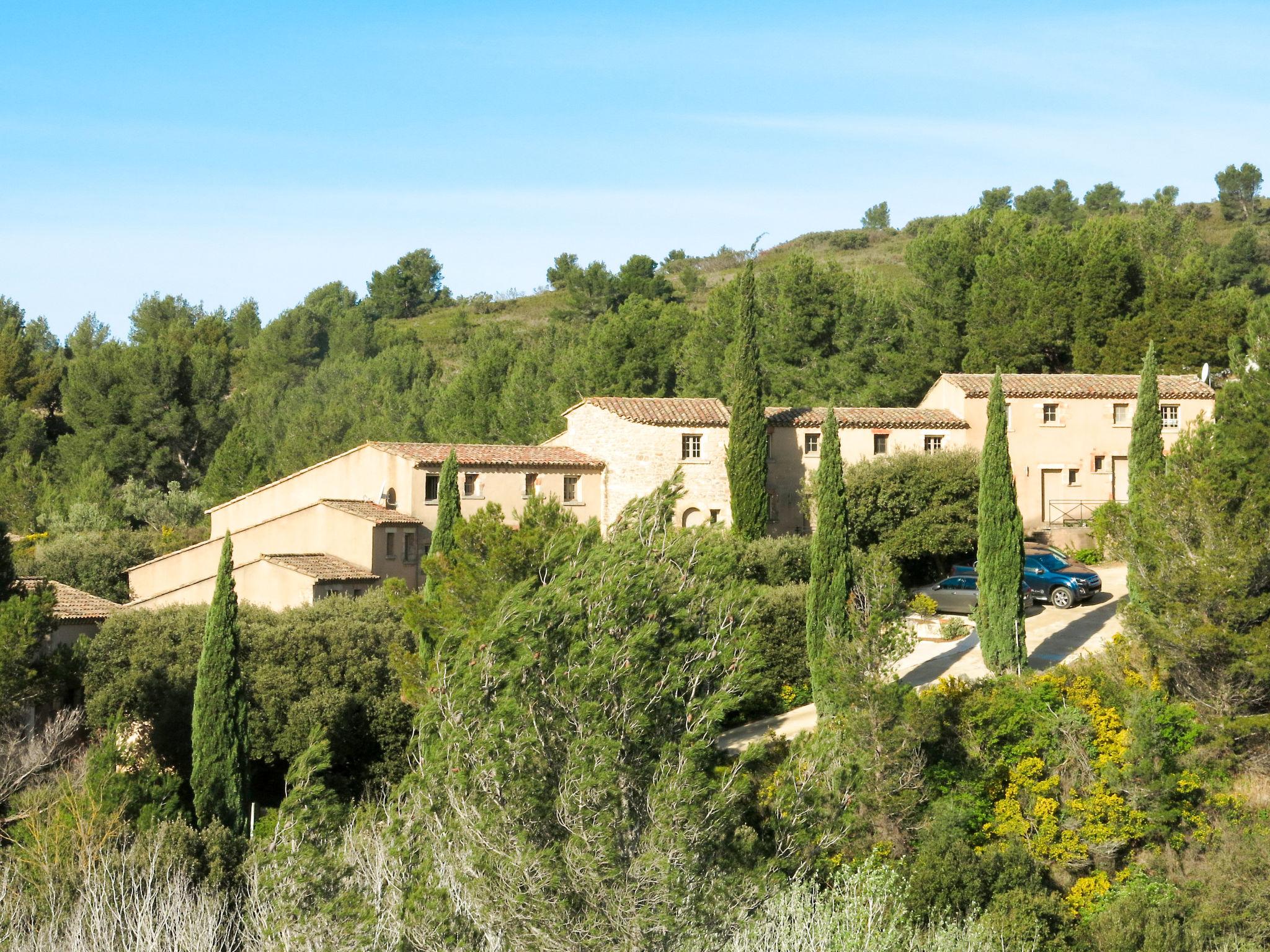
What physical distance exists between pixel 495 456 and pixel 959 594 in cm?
1340

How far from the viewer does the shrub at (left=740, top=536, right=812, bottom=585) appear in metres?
35.3

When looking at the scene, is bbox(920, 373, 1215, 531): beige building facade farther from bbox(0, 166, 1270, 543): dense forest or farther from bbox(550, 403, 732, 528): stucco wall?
bbox(550, 403, 732, 528): stucco wall

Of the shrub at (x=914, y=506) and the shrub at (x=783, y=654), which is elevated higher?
the shrub at (x=914, y=506)

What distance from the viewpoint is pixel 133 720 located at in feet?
93.8

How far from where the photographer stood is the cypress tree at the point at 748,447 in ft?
124

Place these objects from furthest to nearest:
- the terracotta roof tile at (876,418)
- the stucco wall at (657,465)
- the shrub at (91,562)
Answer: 1. the shrub at (91,562)
2. the terracotta roof tile at (876,418)
3. the stucco wall at (657,465)

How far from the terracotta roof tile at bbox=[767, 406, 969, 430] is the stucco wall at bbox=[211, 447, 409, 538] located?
10909 millimetres

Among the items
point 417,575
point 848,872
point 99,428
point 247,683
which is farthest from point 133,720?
Result: point 99,428

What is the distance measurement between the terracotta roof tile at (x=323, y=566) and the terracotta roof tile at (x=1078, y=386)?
18.7m

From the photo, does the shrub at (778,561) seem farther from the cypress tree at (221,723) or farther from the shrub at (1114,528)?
the cypress tree at (221,723)

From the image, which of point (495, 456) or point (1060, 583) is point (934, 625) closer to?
point (1060, 583)

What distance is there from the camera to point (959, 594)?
35781 mm

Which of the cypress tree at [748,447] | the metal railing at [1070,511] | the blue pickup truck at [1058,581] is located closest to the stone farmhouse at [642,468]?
the metal railing at [1070,511]

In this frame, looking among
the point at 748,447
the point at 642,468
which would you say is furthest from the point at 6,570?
the point at 748,447
